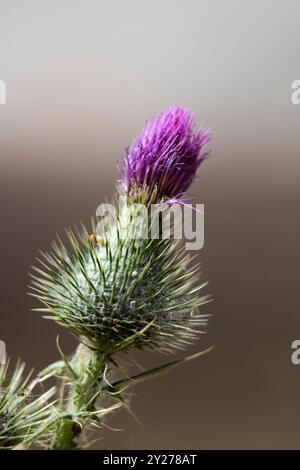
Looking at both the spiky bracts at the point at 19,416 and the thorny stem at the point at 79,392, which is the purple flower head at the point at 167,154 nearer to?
the thorny stem at the point at 79,392

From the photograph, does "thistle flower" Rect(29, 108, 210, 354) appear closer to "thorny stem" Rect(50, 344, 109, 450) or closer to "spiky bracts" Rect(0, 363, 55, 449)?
"thorny stem" Rect(50, 344, 109, 450)

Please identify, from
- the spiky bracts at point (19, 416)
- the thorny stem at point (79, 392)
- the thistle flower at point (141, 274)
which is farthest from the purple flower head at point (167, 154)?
the spiky bracts at point (19, 416)

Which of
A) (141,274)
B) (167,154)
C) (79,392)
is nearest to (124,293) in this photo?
(141,274)

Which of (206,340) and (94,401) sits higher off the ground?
(206,340)

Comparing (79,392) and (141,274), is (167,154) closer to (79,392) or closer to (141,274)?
(141,274)

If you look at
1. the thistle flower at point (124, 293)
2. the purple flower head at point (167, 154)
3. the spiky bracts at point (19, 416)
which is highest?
the purple flower head at point (167, 154)

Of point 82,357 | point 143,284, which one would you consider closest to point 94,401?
point 82,357

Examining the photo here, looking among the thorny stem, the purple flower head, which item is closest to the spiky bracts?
the thorny stem
